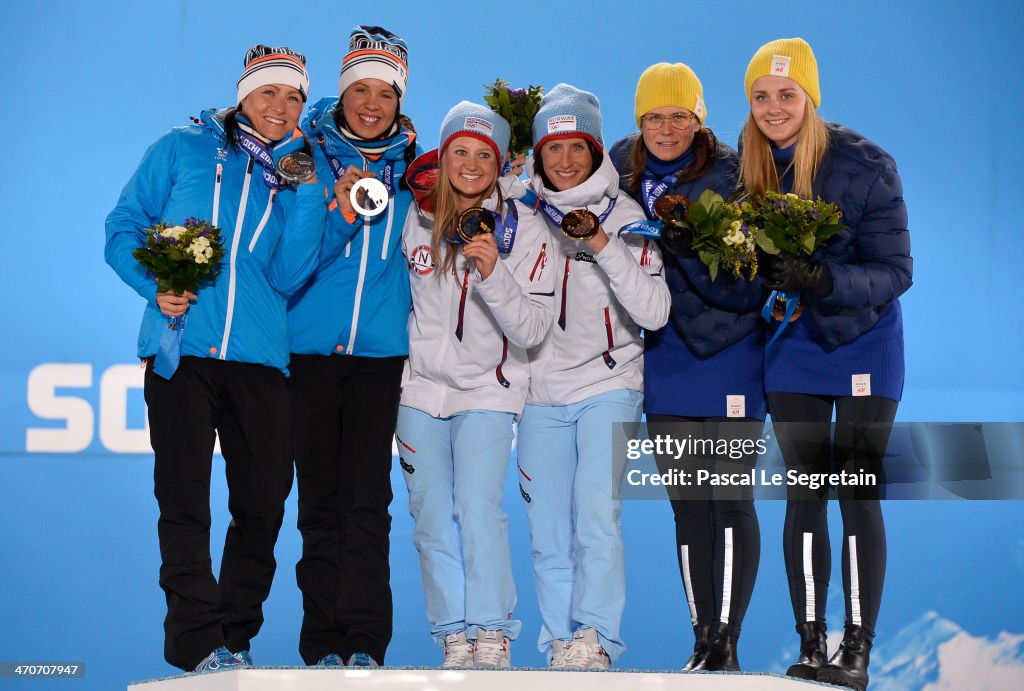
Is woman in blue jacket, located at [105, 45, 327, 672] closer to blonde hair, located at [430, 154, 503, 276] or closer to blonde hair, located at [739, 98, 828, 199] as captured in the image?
blonde hair, located at [430, 154, 503, 276]

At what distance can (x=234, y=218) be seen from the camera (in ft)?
11.7

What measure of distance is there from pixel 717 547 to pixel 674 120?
4.51 ft

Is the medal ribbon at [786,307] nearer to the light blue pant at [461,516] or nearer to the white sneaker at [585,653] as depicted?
the light blue pant at [461,516]

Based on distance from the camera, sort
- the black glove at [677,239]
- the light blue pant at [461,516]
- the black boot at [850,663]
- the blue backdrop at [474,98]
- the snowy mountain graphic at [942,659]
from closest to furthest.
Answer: the black boot at [850,663] → the black glove at [677,239] → the light blue pant at [461,516] → the snowy mountain graphic at [942,659] → the blue backdrop at [474,98]

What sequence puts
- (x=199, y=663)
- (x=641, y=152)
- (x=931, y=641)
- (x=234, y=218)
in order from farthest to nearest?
(x=931, y=641) < (x=641, y=152) < (x=234, y=218) < (x=199, y=663)

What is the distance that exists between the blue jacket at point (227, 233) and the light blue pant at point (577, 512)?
2.88 feet

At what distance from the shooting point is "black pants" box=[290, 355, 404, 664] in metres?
3.61

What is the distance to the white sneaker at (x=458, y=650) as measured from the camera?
3557 mm

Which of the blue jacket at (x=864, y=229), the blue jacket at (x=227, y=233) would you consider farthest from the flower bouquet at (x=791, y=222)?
the blue jacket at (x=227, y=233)

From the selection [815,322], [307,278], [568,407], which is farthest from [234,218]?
A: [815,322]

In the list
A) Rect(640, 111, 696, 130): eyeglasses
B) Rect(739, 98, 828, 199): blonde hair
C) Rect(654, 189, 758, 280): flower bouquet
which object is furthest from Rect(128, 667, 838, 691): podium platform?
Rect(640, 111, 696, 130): eyeglasses

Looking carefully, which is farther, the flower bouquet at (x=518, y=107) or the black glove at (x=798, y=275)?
the flower bouquet at (x=518, y=107)

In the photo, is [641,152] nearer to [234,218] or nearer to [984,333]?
[234,218]

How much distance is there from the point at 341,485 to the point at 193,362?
1.99 feet
